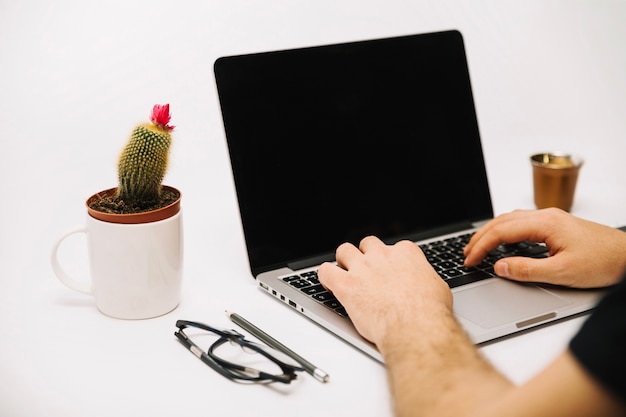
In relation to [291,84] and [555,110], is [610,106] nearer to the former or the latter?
[555,110]

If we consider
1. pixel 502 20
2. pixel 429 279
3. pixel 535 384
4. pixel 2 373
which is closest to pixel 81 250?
pixel 2 373

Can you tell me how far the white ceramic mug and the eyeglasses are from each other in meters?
0.08

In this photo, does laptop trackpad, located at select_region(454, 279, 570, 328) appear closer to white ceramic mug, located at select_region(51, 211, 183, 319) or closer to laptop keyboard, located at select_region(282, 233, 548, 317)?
laptop keyboard, located at select_region(282, 233, 548, 317)

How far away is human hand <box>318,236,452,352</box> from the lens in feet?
2.93

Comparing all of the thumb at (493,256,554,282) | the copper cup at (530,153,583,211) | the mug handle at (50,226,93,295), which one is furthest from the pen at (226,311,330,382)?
the copper cup at (530,153,583,211)

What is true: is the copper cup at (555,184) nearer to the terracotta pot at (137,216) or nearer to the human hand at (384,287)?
the human hand at (384,287)

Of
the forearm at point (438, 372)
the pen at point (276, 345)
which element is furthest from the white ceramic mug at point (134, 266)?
the forearm at point (438, 372)

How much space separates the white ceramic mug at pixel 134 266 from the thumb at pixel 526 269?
1.57 feet

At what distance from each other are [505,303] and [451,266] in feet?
0.47

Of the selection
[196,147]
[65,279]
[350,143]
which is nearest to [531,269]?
[350,143]

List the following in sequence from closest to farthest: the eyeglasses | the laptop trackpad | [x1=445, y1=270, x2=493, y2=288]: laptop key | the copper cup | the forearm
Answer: the forearm → the eyeglasses → the laptop trackpad → [x1=445, y1=270, x2=493, y2=288]: laptop key → the copper cup

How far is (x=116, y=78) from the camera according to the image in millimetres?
1535

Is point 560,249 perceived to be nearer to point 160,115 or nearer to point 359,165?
point 359,165

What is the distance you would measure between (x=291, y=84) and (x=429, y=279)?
0.42 m
